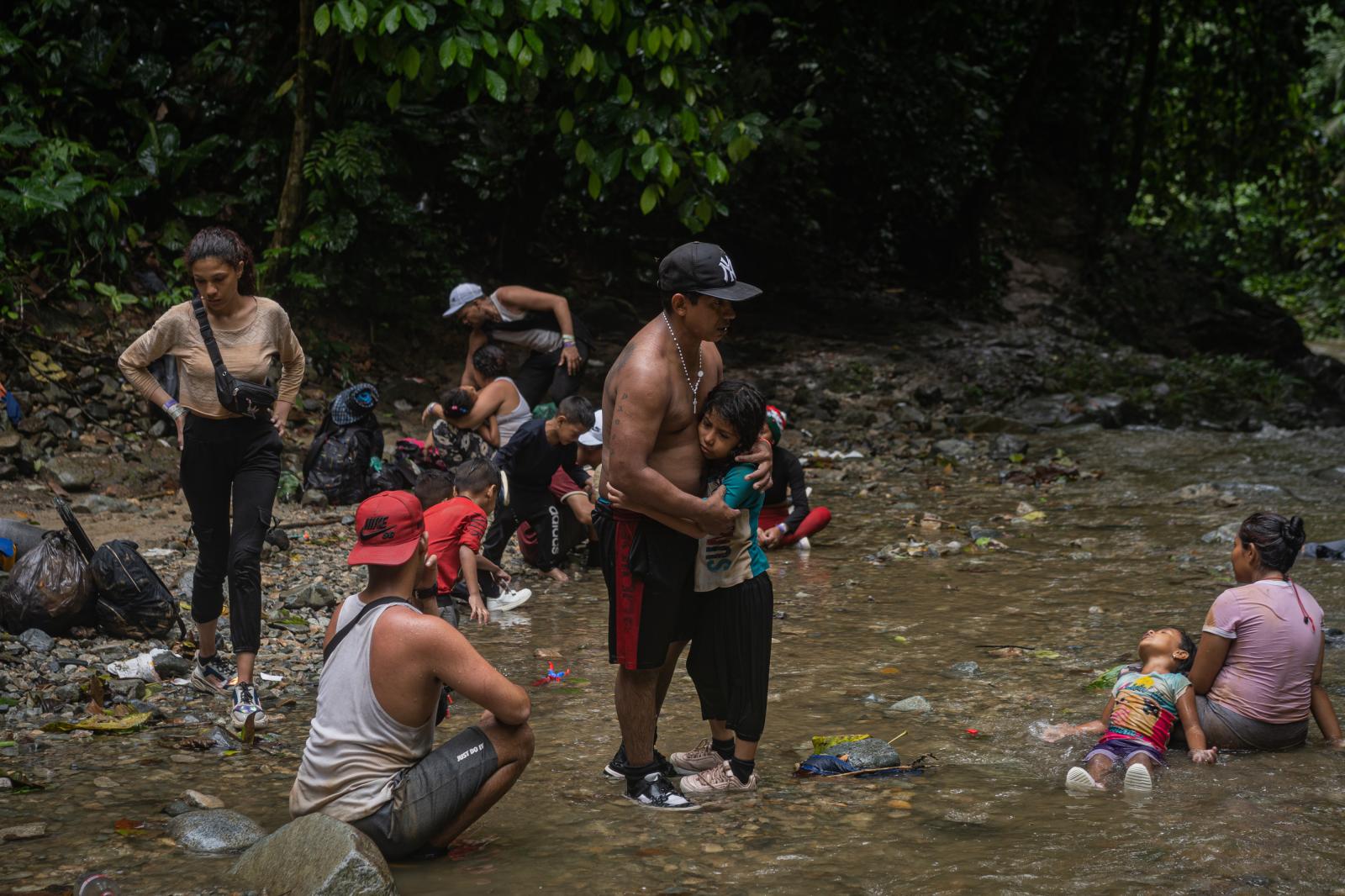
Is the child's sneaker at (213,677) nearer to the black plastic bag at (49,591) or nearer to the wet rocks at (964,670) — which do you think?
the black plastic bag at (49,591)

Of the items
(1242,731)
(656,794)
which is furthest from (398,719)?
(1242,731)

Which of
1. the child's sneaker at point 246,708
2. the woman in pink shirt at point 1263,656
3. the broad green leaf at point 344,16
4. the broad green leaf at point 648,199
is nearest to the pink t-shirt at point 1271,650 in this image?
the woman in pink shirt at point 1263,656

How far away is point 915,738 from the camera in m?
4.67

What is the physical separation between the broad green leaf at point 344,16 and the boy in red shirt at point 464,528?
399 cm

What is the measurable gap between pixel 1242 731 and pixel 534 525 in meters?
4.17

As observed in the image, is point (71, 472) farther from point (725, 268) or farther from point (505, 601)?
point (725, 268)

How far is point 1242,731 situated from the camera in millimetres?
4422

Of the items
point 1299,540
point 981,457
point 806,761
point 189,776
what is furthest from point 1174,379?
point 189,776

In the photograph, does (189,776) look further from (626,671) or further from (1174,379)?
(1174,379)

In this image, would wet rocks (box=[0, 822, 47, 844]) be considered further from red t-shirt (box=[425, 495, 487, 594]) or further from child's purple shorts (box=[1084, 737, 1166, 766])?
child's purple shorts (box=[1084, 737, 1166, 766])

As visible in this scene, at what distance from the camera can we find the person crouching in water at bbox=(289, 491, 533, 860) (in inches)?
127

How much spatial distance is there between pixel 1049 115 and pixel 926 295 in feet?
13.8

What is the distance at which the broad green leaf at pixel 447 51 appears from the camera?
8875 mm

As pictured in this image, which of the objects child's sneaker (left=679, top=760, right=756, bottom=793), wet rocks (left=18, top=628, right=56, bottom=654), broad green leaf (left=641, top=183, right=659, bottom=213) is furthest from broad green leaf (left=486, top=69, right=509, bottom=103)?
child's sneaker (left=679, top=760, right=756, bottom=793)
